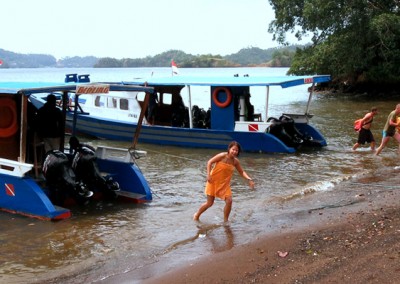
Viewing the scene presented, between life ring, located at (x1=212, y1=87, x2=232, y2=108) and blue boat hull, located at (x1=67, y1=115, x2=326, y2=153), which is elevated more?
life ring, located at (x1=212, y1=87, x2=232, y2=108)

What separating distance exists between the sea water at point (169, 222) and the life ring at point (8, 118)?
4.82 ft

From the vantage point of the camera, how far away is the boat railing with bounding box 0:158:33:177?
8.62 metres

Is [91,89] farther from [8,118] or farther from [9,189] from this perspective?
[9,189]

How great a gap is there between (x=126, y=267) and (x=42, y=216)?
2.72 metres

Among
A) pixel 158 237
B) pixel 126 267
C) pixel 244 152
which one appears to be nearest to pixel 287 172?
pixel 244 152

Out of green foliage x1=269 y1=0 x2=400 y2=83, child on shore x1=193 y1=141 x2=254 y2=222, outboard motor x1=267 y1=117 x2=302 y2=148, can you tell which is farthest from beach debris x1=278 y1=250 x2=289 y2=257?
green foliage x1=269 y1=0 x2=400 y2=83

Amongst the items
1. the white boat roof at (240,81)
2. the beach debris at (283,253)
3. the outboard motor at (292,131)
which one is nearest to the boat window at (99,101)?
the white boat roof at (240,81)

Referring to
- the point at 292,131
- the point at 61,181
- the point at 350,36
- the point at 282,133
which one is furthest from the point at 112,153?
the point at 350,36

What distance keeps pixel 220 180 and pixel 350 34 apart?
2667 centimetres

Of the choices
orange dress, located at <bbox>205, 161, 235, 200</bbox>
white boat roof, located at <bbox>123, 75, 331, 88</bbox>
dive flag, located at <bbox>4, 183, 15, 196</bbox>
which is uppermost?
white boat roof, located at <bbox>123, 75, 331, 88</bbox>

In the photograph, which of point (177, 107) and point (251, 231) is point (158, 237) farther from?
point (177, 107)

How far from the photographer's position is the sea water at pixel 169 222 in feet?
23.0

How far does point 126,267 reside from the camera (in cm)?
679

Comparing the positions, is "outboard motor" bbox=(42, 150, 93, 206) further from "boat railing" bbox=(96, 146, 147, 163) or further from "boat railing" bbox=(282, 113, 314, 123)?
"boat railing" bbox=(282, 113, 314, 123)
